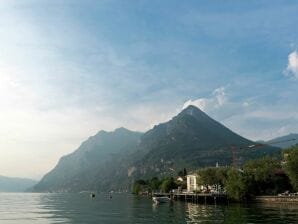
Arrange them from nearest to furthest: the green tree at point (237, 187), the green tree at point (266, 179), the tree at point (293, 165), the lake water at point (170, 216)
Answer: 1. the lake water at point (170, 216)
2. the tree at point (293, 165)
3. the green tree at point (237, 187)
4. the green tree at point (266, 179)

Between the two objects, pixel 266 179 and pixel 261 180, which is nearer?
pixel 266 179

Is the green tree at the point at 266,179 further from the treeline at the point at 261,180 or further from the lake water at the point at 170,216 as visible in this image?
the lake water at the point at 170,216

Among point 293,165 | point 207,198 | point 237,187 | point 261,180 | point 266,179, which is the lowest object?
point 207,198

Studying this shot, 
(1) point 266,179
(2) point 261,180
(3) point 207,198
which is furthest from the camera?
(3) point 207,198

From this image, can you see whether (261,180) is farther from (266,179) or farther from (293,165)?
(293,165)

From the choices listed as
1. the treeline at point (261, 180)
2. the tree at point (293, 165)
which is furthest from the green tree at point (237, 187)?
the tree at point (293, 165)

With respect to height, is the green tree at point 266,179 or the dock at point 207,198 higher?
the green tree at point 266,179

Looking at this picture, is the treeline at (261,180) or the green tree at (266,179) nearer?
the treeline at (261,180)

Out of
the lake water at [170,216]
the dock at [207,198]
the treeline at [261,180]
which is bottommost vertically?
the lake water at [170,216]

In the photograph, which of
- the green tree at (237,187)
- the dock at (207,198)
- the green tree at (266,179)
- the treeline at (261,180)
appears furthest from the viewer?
the dock at (207,198)

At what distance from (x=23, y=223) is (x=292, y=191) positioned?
325 feet

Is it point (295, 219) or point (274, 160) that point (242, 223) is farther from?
point (274, 160)

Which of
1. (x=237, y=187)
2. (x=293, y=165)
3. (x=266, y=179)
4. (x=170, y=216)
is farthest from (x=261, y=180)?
(x=170, y=216)

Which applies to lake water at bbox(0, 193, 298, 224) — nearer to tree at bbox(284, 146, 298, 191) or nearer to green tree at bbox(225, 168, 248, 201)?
tree at bbox(284, 146, 298, 191)
